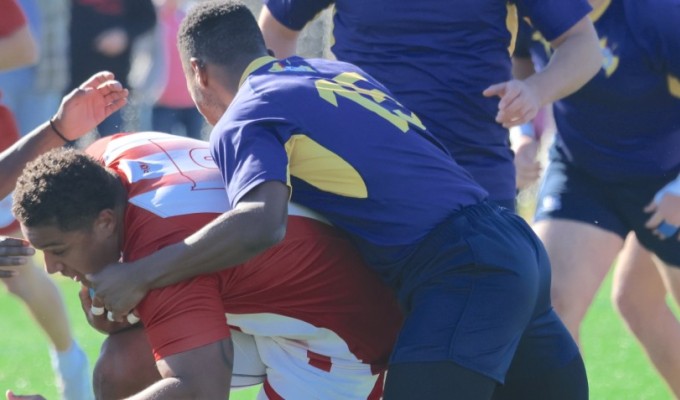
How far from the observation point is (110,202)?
3262 millimetres

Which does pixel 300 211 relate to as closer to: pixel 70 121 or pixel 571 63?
pixel 70 121

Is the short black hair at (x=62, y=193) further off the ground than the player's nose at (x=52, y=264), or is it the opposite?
the short black hair at (x=62, y=193)

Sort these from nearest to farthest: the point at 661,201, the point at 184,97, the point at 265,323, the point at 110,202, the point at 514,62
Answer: the point at 110,202 < the point at 265,323 < the point at 661,201 < the point at 514,62 < the point at 184,97

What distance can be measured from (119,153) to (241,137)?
58 centimetres

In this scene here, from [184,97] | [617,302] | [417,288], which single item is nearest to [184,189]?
[417,288]

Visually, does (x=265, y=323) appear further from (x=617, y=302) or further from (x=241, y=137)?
(x=617, y=302)

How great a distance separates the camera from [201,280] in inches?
125

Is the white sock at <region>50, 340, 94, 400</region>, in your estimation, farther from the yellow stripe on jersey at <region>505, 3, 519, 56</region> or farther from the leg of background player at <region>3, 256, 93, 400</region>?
the yellow stripe on jersey at <region>505, 3, 519, 56</region>

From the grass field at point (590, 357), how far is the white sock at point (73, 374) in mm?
647

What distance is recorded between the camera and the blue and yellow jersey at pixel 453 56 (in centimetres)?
407

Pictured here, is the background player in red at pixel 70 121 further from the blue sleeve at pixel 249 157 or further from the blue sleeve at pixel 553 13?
the blue sleeve at pixel 553 13

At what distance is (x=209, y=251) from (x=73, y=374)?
72.9 inches

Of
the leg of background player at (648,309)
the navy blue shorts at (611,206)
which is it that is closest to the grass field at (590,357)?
the leg of background player at (648,309)

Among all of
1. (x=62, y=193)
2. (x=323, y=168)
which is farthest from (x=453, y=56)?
(x=62, y=193)
